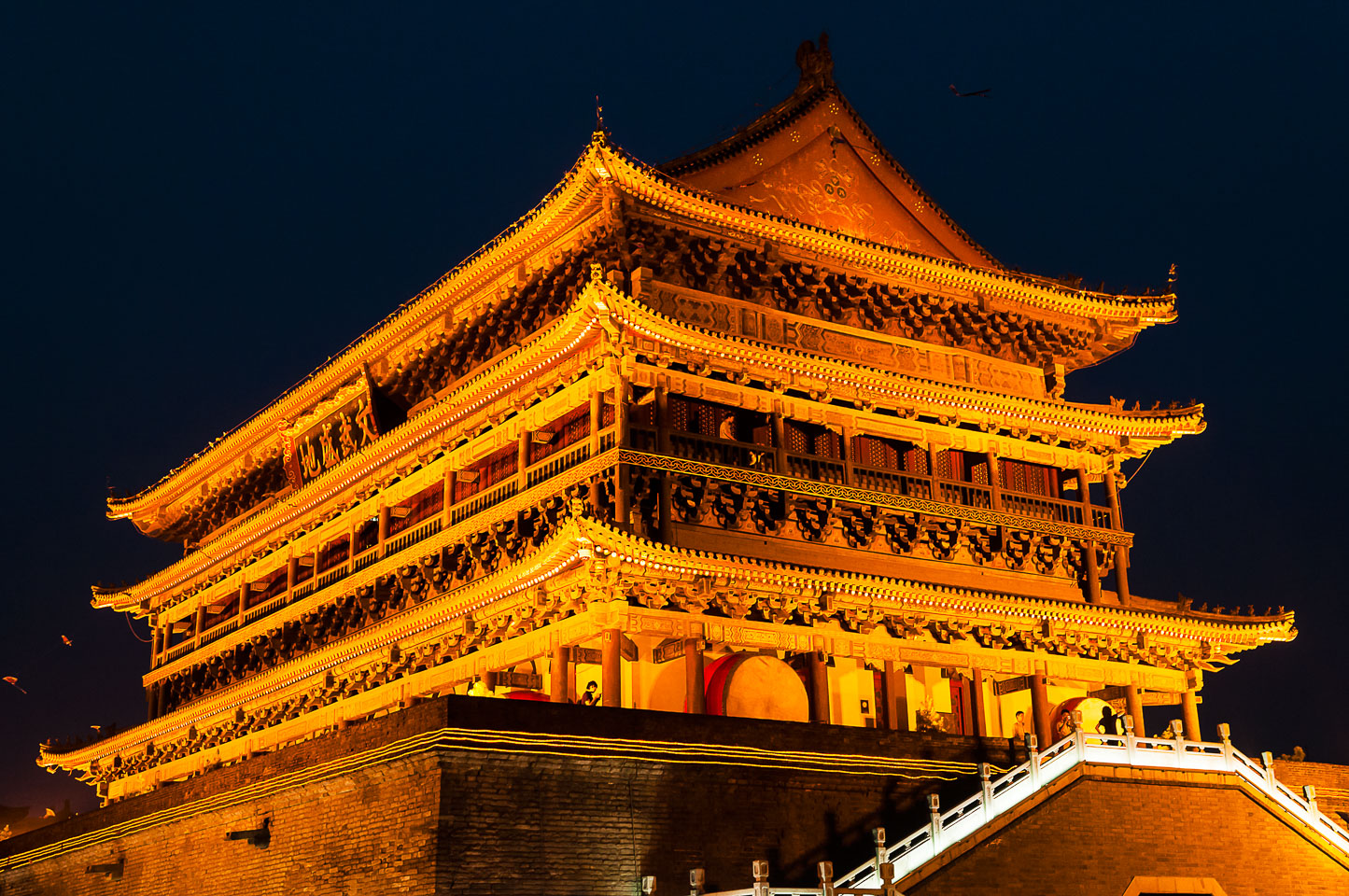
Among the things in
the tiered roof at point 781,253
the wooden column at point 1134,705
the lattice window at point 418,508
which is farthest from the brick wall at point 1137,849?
the lattice window at point 418,508

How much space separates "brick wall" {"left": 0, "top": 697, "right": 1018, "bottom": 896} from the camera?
14164 mm

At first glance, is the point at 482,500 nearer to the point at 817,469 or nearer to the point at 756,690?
the point at 817,469

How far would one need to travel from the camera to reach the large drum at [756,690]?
20.4 metres

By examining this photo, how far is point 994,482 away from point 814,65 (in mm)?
8278

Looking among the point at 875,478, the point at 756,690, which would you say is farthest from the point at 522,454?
the point at 875,478

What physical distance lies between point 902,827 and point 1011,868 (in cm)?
161

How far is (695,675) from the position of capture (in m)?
19.6

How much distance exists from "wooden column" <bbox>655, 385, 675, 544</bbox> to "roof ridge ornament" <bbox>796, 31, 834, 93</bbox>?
768 cm

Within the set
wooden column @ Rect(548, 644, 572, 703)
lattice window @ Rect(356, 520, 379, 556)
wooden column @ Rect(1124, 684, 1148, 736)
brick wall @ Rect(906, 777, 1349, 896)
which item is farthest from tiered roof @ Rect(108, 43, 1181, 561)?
brick wall @ Rect(906, 777, 1349, 896)

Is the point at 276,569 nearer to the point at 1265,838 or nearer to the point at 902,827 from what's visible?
the point at 902,827

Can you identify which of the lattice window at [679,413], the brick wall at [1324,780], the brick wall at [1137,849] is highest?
the lattice window at [679,413]

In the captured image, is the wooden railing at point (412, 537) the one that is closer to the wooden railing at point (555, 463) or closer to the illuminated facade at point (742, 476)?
the illuminated facade at point (742, 476)

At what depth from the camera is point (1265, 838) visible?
16.5 m

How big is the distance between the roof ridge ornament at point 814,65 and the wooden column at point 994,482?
727 cm
